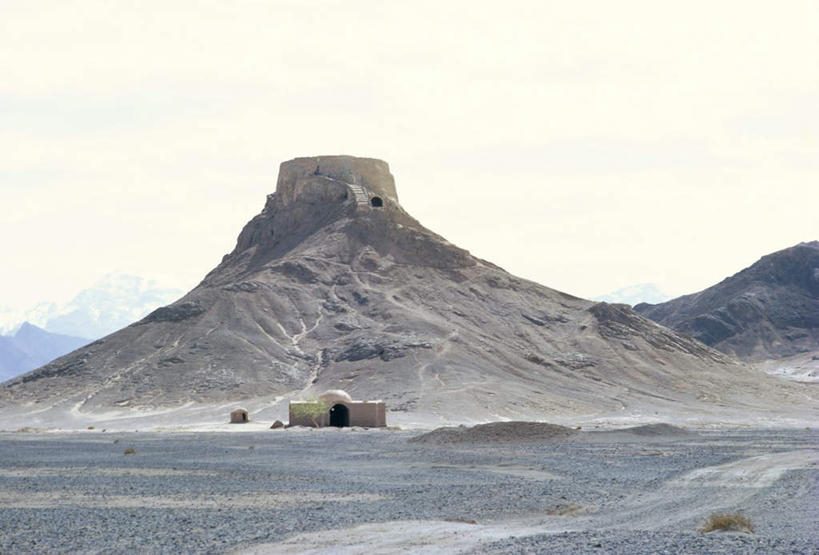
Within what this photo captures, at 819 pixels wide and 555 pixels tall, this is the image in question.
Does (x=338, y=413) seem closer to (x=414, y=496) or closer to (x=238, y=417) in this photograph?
(x=238, y=417)

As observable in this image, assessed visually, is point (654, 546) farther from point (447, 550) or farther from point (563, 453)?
point (563, 453)

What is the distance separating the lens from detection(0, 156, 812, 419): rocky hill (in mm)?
95750

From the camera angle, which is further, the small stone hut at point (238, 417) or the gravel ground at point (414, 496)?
the small stone hut at point (238, 417)

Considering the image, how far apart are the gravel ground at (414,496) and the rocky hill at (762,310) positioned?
113 meters

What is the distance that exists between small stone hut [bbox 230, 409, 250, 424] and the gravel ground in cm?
2611

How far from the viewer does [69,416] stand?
90500 mm

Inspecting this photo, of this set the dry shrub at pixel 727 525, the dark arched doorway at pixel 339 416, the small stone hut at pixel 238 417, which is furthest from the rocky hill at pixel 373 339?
the dry shrub at pixel 727 525

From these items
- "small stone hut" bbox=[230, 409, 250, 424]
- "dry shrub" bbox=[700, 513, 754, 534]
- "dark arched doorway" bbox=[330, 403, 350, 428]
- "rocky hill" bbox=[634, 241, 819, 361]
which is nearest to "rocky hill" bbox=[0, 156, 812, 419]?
"dark arched doorway" bbox=[330, 403, 350, 428]

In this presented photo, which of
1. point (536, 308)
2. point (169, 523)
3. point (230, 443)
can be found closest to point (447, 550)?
point (169, 523)

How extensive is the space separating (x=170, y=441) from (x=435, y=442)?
51.3 feet

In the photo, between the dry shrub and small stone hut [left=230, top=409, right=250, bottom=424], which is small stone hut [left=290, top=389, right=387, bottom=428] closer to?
small stone hut [left=230, top=409, right=250, bottom=424]

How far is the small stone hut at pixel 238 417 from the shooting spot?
81438mm

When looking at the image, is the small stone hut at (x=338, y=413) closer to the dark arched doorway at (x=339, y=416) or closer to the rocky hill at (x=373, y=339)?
the dark arched doorway at (x=339, y=416)

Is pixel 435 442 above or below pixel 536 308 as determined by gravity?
below
